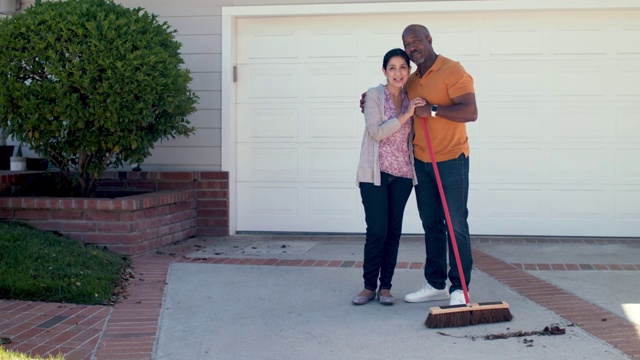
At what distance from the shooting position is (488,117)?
24.7ft

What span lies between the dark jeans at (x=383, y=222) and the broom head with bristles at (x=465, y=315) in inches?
25.8

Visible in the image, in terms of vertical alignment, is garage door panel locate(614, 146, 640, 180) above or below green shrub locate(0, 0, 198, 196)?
below

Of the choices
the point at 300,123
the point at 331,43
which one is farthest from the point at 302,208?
the point at 331,43

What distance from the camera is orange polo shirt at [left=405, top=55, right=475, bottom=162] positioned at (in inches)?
182

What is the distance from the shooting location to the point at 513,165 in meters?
7.53

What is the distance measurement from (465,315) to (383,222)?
2.78ft

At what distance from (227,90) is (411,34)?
3.40 metres

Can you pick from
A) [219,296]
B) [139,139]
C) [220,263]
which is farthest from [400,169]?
[139,139]

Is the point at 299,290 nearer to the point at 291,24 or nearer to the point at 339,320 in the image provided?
the point at 339,320

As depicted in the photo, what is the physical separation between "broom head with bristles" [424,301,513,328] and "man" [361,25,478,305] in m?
0.26

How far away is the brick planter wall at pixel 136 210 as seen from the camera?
639 cm

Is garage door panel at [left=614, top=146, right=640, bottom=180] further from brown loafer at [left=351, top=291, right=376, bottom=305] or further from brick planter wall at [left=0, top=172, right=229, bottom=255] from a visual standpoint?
brick planter wall at [left=0, top=172, right=229, bottom=255]

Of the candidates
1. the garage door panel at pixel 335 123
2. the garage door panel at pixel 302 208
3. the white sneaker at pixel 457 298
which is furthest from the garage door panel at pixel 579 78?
the white sneaker at pixel 457 298

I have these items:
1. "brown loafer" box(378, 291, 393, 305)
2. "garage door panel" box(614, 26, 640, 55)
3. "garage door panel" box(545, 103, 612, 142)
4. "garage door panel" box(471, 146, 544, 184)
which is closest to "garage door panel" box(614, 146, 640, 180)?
"garage door panel" box(545, 103, 612, 142)
